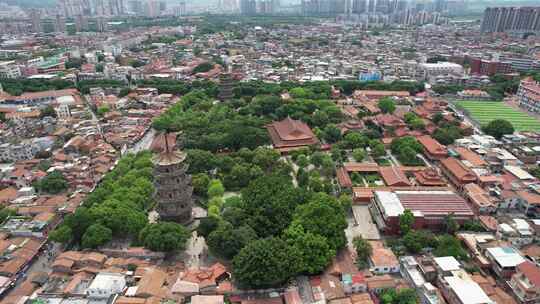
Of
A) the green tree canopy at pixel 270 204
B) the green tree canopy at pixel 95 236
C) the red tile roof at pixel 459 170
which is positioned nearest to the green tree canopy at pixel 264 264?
the green tree canopy at pixel 270 204

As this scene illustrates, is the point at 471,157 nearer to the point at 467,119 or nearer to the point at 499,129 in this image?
the point at 499,129

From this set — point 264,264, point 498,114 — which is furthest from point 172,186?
point 498,114

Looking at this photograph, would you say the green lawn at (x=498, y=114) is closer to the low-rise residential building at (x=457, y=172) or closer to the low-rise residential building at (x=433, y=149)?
the low-rise residential building at (x=433, y=149)

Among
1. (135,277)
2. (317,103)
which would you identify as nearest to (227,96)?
(317,103)

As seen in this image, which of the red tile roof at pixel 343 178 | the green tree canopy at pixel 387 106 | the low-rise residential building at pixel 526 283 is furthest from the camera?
the green tree canopy at pixel 387 106

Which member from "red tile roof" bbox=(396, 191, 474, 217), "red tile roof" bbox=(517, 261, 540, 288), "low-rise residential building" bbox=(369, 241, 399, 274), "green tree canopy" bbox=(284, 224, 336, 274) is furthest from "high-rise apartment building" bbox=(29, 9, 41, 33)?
"red tile roof" bbox=(517, 261, 540, 288)

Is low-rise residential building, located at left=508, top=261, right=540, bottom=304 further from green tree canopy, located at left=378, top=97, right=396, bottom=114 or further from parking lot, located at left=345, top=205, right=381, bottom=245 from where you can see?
green tree canopy, located at left=378, top=97, right=396, bottom=114

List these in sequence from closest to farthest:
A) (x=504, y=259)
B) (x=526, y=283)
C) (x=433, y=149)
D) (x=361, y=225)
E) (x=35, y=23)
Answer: (x=526, y=283) → (x=504, y=259) → (x=361, y=225) → (x=433, y=149) → (x=35, y=23)
